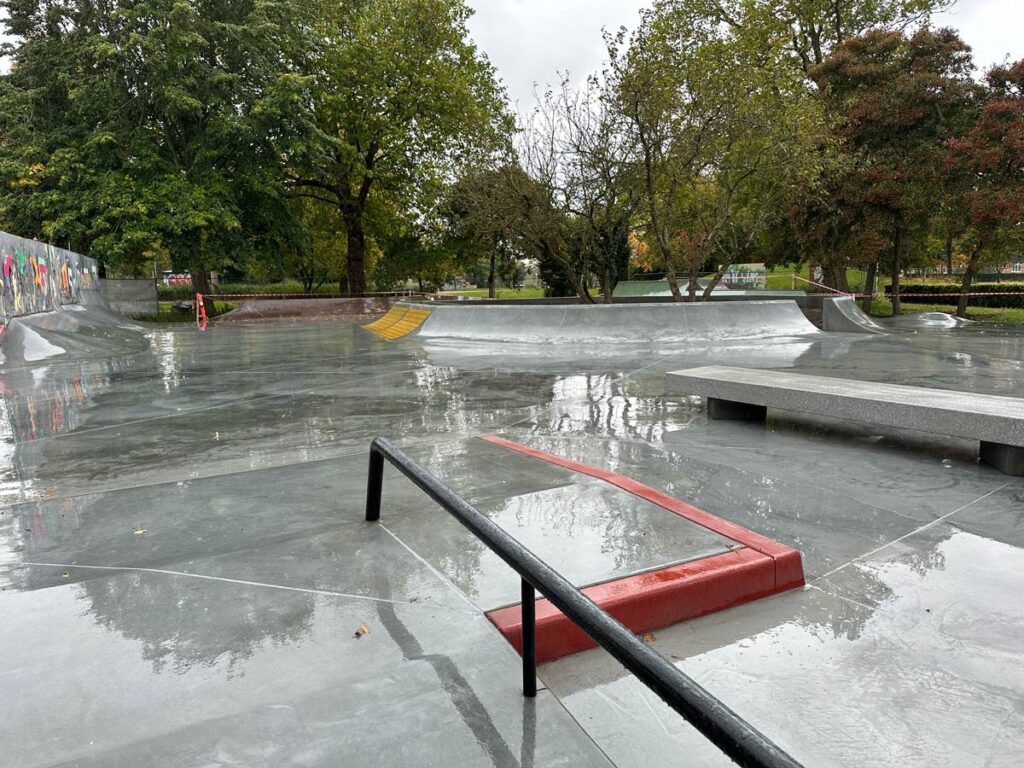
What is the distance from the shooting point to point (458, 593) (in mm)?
2955

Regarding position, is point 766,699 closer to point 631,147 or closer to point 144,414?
point 144,414

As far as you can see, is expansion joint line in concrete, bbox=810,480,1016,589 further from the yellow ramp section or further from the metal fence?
the metal fence

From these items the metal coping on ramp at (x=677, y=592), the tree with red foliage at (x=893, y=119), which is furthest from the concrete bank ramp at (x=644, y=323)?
the metal coping on ramp at (x=677, y=592)

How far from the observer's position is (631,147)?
612 inches

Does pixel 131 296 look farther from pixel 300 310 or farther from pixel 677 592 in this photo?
pixel 677 592

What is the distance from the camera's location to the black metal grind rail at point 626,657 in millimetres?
1112

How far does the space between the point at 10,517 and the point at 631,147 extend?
46.7 ft

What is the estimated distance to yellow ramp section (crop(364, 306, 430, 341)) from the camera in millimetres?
19219

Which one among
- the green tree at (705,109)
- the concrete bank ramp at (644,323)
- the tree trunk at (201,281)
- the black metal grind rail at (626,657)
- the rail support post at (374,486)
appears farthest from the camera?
the tree trunk at (201,281)

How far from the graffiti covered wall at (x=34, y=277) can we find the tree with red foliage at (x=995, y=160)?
23.9 m

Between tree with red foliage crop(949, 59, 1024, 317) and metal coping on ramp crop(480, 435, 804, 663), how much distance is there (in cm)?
1977

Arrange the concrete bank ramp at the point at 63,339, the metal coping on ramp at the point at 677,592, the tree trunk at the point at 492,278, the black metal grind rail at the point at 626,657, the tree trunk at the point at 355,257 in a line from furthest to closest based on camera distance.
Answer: the tree trunk at the point at 492,278 < the tree trunk at the point at 355,257 < the concrete bank ramp at the point at 63,339 < the metal coping on ramp at the point at 677,592 < the black metal grind rail at the point at 626,657

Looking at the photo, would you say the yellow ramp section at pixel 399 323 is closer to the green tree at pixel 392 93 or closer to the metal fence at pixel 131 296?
the green tree at pixel 392 93

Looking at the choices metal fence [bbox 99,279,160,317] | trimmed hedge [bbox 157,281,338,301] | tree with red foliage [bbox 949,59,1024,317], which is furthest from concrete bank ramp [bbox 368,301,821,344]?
trimmed hedge [bbox 157,281,338,301]
